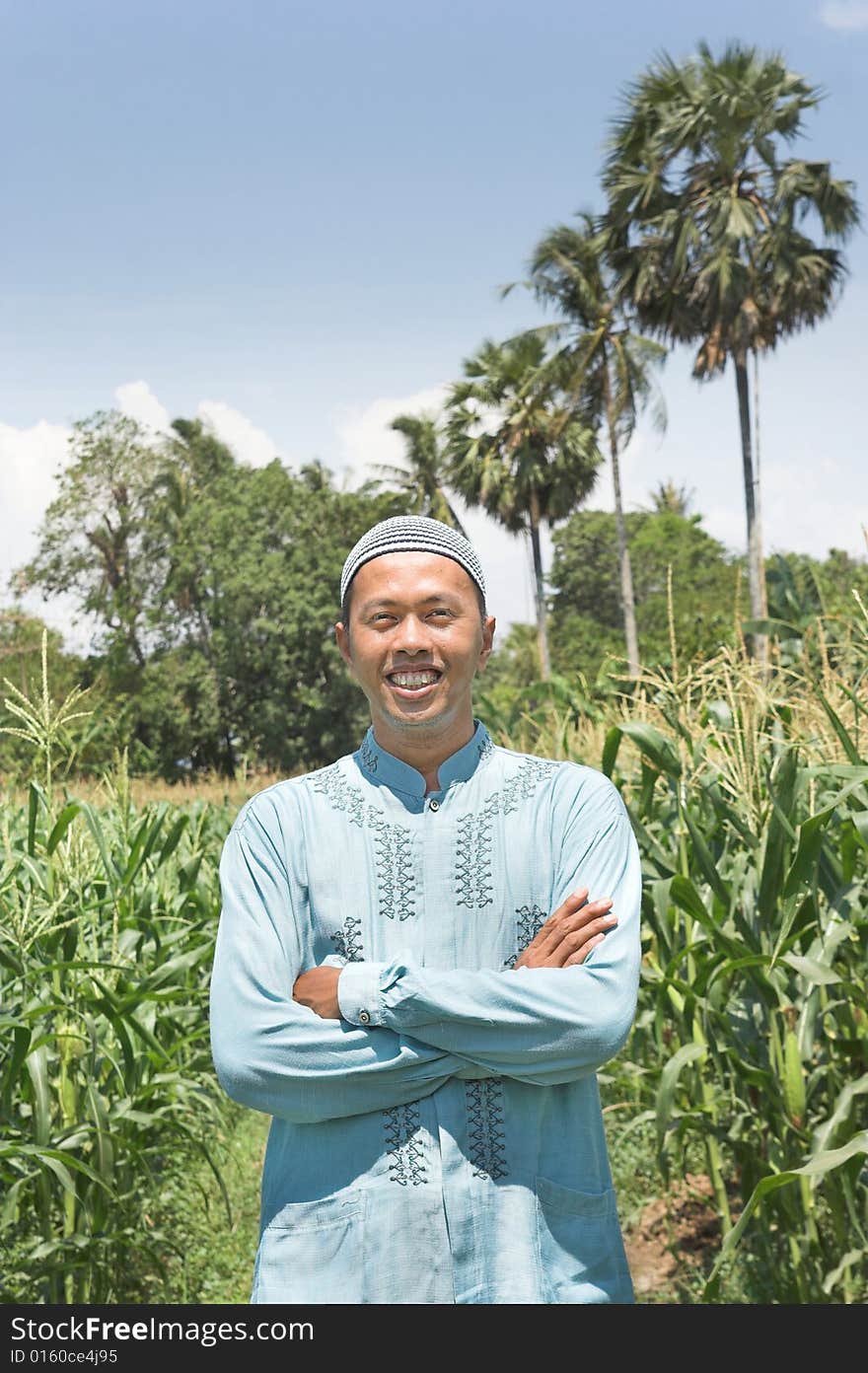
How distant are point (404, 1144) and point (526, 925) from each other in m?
0.34

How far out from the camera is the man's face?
5.34 ft

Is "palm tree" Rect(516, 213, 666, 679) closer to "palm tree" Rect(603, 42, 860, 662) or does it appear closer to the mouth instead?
"palm tree" Rect(603, 42, 860, 662)

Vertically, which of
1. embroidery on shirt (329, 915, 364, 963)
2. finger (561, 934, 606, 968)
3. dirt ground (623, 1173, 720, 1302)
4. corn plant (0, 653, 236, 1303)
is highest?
embroidery on shirt (329, 915, 364, 963)

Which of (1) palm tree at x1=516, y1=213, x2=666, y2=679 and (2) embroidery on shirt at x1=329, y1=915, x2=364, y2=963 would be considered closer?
(2) embroidery on shirt at x1=329, y1=915, x2=364, y2=963

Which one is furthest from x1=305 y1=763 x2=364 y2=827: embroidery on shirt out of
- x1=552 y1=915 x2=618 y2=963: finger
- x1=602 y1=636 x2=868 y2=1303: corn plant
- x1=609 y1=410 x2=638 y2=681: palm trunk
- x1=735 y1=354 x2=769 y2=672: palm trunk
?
x1=609 y1=410 x2=638 y2=681: palm trunk

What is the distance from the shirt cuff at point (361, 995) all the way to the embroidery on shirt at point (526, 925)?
0.22 metres

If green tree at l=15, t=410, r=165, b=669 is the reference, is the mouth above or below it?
below

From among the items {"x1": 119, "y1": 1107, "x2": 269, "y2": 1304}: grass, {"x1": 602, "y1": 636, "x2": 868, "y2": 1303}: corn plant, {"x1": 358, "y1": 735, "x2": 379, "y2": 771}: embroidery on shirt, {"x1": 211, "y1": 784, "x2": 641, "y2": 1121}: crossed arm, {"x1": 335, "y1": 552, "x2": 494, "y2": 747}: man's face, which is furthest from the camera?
{"x1": 119, "y1": 1107, "x2": 269, "y2": 1304}: grass

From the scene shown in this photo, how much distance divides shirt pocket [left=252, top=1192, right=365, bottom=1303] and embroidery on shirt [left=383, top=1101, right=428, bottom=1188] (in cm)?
6

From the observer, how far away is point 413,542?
165 centimetres

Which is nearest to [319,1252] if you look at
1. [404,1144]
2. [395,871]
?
[404,1144]

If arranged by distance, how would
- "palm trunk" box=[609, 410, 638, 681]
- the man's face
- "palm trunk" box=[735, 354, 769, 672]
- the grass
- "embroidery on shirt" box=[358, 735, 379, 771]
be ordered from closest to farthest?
1. the man's face
2. "embroidery on shirt" box=[358, 735, 379, 771]
3. the grass
4. "palm trunk" box=[735, 354, 769, 672]
5. "palm trunk" box=[609, 410, 638, 681]

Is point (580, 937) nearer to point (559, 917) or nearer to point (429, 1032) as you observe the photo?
point (559, 917)

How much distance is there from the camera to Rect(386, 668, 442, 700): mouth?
5.34 ft
